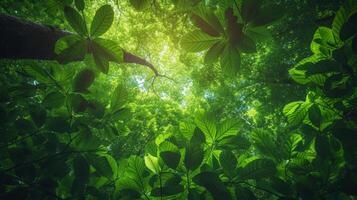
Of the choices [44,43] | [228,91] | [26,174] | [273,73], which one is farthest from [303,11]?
[26,174]

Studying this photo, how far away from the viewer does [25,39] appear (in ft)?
5.24

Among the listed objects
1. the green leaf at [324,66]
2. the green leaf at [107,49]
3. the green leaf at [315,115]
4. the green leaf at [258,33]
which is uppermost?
the green leaf at [258,33]

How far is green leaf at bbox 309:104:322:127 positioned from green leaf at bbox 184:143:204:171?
27.7 inches

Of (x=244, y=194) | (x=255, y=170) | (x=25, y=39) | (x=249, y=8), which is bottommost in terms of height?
(x=244, y=194)

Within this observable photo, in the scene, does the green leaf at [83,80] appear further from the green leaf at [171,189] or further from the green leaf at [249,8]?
the green leaf at [249,8]

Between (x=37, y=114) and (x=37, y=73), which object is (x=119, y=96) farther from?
(x=37, y=114)

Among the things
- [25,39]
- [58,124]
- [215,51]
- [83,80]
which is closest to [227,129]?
[215,51]

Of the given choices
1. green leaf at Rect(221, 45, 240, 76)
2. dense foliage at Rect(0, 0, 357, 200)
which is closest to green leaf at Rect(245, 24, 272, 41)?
dense foliage at Rect(0, 0, 357, 200)

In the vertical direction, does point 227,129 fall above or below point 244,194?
above

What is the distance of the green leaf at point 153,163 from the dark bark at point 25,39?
0.93 m

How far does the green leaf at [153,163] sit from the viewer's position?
1349 mm

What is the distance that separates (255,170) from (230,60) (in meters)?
0.59

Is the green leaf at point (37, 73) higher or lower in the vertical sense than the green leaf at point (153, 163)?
higher

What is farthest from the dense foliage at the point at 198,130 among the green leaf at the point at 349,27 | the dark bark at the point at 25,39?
the dark bark at the point at 25,39
